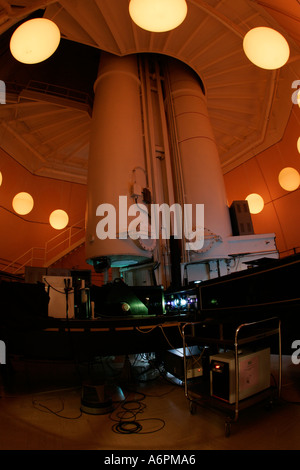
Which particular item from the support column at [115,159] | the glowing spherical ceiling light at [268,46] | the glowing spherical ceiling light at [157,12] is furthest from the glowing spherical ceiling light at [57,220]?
the glowing spherical ceiling light at [268,46]

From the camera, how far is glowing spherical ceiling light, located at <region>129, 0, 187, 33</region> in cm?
223

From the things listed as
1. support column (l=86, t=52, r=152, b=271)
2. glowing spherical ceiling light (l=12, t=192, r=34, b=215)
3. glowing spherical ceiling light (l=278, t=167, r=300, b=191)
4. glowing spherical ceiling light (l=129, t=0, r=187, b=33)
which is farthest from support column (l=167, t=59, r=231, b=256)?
glowing spherical ceiling light (l=12, t=192, r=34, b=215)

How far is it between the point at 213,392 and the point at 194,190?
438cm

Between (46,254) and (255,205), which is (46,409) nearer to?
(255,205)

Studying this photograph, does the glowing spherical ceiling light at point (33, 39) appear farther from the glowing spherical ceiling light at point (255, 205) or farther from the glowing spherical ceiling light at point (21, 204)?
the glowing spherical ceiling light at point (255, 205)

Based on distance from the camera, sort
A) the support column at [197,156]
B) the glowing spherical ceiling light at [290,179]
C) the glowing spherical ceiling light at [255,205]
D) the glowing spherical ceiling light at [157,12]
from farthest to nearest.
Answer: the glowing spherical ceiling light at [255,205]
the glowing spherical ceiling light at [290,179]
the support column at [197,156]
the glowing spherical ceiling light at [157,12]

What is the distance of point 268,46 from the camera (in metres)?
2.52

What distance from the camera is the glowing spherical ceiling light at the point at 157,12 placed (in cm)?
223

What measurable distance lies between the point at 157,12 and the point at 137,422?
325cm

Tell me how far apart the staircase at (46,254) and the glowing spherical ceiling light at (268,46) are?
21.5 ft

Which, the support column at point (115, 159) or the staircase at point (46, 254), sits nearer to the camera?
the support column at point (115, 159)

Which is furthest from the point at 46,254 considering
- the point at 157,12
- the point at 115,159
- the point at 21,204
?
the point at 157,12

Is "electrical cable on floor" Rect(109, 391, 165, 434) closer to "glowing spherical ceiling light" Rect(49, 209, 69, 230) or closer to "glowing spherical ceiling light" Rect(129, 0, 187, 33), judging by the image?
"glowing spherical ceiling light" Rect(129, 0, 187, 33)
